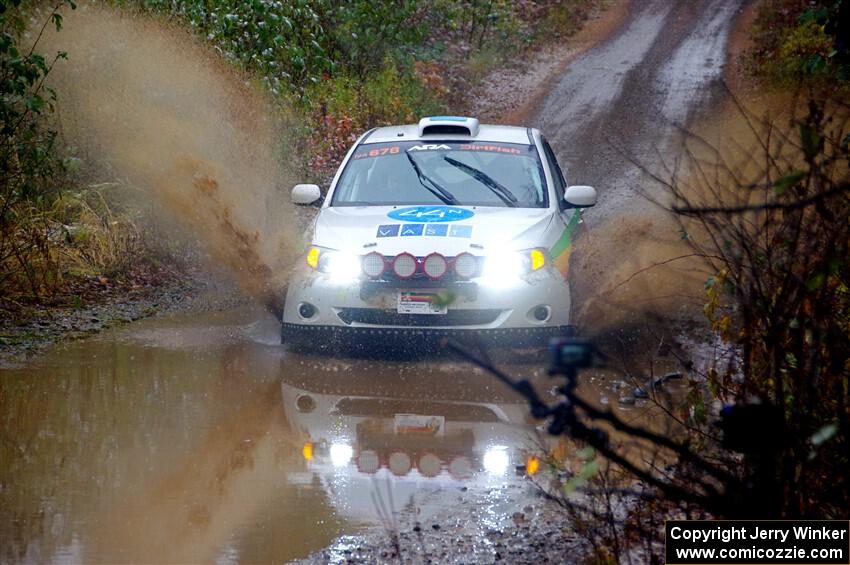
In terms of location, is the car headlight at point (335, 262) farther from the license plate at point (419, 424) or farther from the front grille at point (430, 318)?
the license plate at point (419, 424)

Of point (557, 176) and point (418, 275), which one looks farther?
point (557, 176)

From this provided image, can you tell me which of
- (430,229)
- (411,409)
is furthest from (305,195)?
(411,409)

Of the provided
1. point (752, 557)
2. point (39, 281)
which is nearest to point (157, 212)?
point (39, 281)

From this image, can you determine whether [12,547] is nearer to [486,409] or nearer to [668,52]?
[486,409]

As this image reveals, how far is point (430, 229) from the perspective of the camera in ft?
30.2

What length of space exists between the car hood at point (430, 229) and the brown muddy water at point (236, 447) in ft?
2.90

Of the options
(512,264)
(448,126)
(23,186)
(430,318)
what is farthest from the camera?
(23,186)

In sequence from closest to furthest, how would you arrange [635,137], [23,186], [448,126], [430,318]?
[430,318], [448,126], [23,186], [635,137]

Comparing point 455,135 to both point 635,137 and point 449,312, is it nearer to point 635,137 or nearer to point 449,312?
point 449,312

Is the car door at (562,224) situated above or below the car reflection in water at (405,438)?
above

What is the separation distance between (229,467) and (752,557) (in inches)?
151

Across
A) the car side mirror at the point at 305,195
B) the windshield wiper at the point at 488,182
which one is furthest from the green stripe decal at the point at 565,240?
the car side mirror at the point at 305,195

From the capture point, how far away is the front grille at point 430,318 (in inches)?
347

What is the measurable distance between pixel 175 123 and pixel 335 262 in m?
7.49
